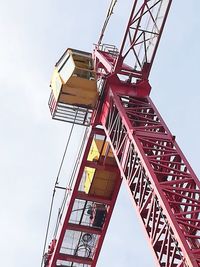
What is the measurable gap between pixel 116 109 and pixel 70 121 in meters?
3.20

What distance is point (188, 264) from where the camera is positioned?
1777 centimetres

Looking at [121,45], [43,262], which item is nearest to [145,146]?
[121,45]

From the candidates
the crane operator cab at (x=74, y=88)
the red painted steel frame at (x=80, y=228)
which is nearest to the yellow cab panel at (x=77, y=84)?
the crane operator cab at (x=74, y=88)

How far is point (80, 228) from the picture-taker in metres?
32.7

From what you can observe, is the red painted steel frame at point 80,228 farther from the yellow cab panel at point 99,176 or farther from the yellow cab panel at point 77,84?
the yellow cab panel at point 77,84

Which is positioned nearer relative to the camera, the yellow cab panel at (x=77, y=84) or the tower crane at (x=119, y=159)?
the tower crane at (x=119, y=159)

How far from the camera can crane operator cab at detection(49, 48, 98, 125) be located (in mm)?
28281

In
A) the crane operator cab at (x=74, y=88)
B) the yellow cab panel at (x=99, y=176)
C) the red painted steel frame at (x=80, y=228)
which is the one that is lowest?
the red painted steel frame at (x=80, y=228)

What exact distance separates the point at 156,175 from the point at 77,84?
24.6 feet

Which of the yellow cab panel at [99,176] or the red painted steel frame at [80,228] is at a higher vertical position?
the yellow cab panel at [99,176]

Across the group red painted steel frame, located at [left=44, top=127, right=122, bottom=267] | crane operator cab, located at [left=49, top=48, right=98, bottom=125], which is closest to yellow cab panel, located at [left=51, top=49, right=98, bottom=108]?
crane operator cab, located at [left=49, top=48, right=98, bottom=125]

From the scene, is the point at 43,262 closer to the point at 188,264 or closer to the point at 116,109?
the point at 116,109

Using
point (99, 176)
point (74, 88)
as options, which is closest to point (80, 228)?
point (99, 176)

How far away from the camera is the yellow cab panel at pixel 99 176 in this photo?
101ft
